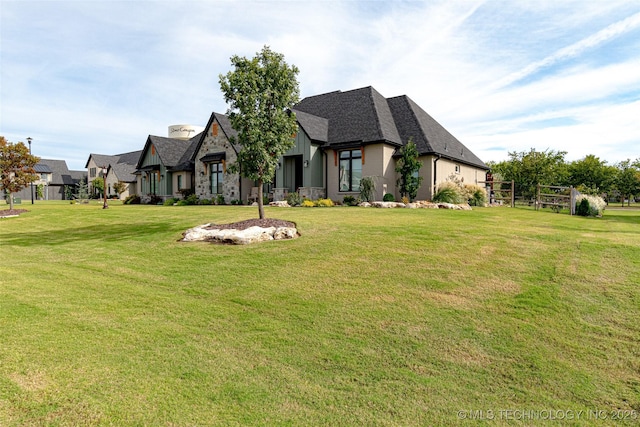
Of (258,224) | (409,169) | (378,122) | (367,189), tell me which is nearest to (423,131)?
(378,122)

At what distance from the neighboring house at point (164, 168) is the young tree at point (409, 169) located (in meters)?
18.9

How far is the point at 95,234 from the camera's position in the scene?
13.2 meters

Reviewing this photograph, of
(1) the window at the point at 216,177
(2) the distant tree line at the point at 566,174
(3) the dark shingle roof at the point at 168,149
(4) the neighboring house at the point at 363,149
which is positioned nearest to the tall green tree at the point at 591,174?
(2) the distant tree line at the point at 566,174

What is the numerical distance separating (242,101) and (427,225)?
7.14 meters

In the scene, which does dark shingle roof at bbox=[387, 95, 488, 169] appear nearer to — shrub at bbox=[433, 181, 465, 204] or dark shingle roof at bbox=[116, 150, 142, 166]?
shrub at bbox=[433, 181, 465, 204]

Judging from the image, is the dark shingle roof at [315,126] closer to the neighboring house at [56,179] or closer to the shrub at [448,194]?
the shrub at [448,194]

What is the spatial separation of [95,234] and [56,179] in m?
68.1

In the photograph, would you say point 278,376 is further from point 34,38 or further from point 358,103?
point 358,103

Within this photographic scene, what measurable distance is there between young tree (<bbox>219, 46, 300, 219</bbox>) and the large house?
670 cm

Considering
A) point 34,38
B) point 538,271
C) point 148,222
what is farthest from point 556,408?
point 34,38

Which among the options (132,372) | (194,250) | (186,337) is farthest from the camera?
(194,250)

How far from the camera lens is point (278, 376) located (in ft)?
13.0

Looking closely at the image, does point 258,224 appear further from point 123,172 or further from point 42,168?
point 42,168

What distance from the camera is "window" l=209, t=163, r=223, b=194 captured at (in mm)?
27406
